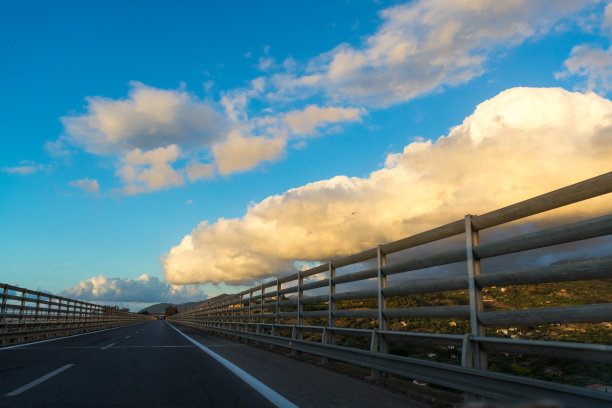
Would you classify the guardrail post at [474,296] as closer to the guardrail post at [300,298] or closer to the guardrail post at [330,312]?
the guardrail post at [330,312]

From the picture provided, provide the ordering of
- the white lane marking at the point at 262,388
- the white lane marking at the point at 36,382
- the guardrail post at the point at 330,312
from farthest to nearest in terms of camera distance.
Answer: the guardrail post at the point at 330,312 → the white lane marking at the point at 36,382 → the white lane marking at the point at 262,388

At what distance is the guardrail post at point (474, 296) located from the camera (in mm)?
4879

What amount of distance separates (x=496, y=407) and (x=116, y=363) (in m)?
9.80

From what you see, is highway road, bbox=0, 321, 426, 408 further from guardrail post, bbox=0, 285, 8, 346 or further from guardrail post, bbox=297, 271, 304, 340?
guardrail post, bbox=0, 285, 8, 346

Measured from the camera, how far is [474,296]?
512 cm

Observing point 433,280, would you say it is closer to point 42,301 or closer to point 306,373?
point 306,373

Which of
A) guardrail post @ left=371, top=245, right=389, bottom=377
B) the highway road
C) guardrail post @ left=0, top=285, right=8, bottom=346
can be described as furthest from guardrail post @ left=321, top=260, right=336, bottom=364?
guardrail post @ left=0, top=285, right=8, bottom=346

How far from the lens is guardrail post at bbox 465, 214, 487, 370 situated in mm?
4879

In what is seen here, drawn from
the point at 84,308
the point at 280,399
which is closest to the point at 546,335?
the point at 280,399

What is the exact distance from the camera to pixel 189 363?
9.33 m

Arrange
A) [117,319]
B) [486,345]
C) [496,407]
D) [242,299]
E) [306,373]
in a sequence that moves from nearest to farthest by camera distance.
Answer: [496,407] < [486,345] < [306,373] < [242,299] < [117,319]

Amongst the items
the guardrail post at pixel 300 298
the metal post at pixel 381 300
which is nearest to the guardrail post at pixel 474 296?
the metal post at pixel 381 300

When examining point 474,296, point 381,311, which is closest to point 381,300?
point 381,311

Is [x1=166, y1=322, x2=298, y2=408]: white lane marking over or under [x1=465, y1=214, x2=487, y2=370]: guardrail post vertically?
under
